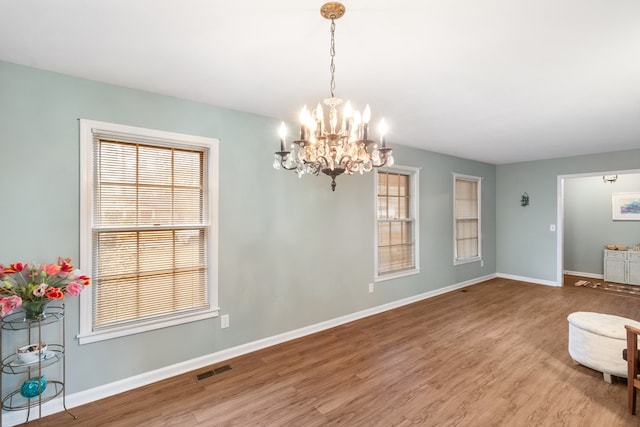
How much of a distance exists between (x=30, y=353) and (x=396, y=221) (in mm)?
4281

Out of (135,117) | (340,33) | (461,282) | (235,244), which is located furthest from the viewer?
(461,282)

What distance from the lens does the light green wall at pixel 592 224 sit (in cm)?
603

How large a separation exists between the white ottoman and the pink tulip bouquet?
4207 mm

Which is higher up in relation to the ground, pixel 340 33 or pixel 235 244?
pixel 340 33

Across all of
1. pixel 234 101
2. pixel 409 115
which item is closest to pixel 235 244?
pixel 234 101

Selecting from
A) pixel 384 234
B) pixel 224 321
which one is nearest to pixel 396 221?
pixel 384 234

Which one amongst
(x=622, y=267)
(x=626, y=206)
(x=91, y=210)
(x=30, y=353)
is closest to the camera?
(x=30, y=353)

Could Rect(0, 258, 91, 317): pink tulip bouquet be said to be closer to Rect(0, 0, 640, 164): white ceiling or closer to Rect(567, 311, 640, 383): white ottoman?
Rect(0, 0, 640, 164): white ceiling

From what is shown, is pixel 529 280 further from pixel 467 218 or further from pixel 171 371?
pixel 171 371

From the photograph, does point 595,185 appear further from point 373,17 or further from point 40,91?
point 40,91

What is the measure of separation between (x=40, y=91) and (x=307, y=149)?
84.1 inches

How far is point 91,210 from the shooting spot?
2379 mm

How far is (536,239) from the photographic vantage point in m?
6.09

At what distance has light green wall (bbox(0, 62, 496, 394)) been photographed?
2164 millimetres
